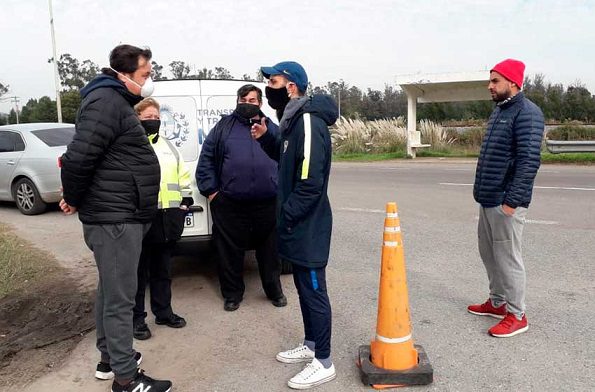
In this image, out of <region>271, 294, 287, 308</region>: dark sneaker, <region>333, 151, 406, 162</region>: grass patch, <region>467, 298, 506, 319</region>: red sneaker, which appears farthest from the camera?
<region>333, 151, 406, 162</region>: grass patch

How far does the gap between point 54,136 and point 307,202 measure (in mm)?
8020

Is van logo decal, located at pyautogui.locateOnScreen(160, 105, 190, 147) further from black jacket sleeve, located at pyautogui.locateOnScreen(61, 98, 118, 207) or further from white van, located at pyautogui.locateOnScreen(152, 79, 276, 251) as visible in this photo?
black jacket sleeve, located at pyautogui.locateOnScreen(61, 98, 118, 207)

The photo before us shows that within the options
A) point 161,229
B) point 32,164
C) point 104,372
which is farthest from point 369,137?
point 104,372

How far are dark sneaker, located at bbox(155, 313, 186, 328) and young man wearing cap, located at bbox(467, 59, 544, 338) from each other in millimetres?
2414

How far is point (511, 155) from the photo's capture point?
401 centimetres

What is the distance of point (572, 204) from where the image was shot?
9.34 m

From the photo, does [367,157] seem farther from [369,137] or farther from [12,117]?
[12,117]

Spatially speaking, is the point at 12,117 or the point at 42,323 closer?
the point at 42,323

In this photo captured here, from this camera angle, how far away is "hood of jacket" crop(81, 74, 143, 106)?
3047 mm

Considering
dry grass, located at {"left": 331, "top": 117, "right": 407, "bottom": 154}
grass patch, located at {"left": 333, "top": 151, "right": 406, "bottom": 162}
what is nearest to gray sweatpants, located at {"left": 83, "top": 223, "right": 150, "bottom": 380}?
grass patch, located at {"left": 333, "top": 151, "right": 406, "bottom": 162}

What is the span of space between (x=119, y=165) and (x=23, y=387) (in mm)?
1610

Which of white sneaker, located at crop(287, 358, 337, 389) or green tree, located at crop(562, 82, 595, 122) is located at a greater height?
green tree, located at crop(562, 82, 595, 122)

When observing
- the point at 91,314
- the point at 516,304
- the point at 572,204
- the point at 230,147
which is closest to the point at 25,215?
the point at 91,314

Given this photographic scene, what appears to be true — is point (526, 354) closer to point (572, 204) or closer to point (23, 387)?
point (23, 387)
